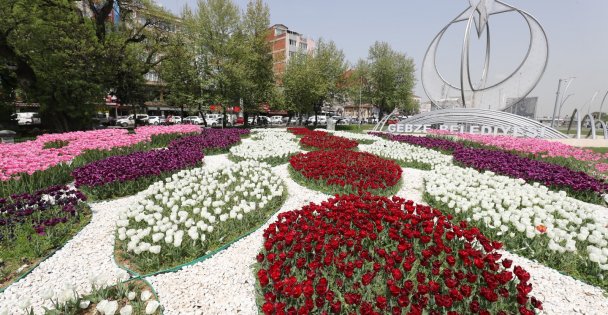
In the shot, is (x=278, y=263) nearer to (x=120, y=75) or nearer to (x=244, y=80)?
(x=244, y=80)

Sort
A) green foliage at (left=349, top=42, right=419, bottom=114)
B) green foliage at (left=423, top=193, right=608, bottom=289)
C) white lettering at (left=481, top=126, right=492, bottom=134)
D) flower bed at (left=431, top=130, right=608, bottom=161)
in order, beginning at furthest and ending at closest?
green foliage at (left=349, top=42, right=419, bottom=114) → white lettering at (left=481, top=126, right=492, bottom=134) → flower bed at (left=431, top=130, right=608, bottom=161) → green foliage at (left=423, top=193, right=608, bottom=289)

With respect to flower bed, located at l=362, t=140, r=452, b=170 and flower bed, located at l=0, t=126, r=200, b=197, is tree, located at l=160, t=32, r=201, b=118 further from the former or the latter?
flower bed, located at l=362, t=140, r=452, b=170

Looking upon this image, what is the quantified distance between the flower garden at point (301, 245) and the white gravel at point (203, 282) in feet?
0.07

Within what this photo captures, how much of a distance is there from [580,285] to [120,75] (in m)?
33.1

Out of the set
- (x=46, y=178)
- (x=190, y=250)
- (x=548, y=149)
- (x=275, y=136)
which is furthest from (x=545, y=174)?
(x=46, y=178)

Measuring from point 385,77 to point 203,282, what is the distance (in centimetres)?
4813

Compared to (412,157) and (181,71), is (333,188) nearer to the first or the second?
(412,157)

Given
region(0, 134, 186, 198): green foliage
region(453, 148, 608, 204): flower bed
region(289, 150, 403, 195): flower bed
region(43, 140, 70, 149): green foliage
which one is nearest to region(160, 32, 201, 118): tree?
region(43, 140, 70, 149): green foliage

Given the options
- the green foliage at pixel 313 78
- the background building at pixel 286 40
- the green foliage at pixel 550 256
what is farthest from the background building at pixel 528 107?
the green foliage at pixel 550 256

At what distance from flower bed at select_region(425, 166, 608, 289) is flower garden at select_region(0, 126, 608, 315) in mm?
30

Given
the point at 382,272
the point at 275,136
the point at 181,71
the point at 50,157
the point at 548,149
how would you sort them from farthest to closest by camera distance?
the point at 181,71 < the point at 275,136 < the point at 548,149 < the point at 50,157 < the point at 382,272

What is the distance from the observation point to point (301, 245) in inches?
141

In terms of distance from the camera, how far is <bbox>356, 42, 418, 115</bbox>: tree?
46062mm

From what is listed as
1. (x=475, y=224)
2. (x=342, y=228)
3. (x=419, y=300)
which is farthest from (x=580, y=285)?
(x=342, y=228)
